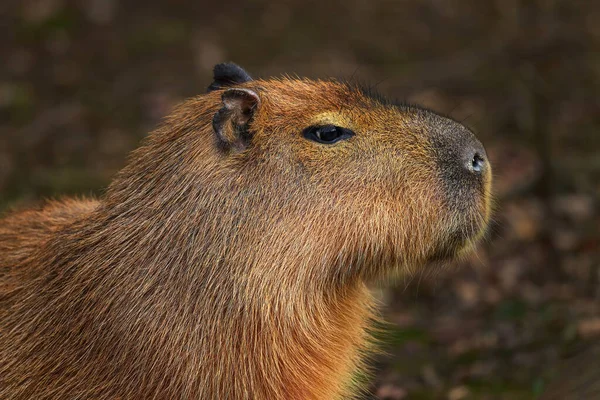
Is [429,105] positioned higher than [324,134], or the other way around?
[429,105]

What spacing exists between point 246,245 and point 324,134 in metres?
0.65

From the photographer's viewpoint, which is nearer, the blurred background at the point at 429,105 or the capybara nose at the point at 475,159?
the capybara nose at the point at 475,159

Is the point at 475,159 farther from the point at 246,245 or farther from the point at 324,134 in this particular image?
the point at 246,245

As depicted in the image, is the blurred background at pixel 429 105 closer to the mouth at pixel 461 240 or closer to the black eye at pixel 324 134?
the mouth at pixel 461 240

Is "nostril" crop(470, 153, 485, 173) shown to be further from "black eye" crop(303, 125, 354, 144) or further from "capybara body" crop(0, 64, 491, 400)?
"black eye" crop(303, 125, 354, 144)

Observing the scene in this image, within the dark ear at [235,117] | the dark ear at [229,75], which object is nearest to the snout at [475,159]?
the dark ear at [235,117]

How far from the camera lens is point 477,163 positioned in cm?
436

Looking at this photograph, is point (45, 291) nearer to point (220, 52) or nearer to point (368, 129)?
point (368, 129)

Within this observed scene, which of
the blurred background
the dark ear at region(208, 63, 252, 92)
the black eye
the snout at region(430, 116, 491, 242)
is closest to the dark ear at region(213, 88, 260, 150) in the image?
the black eye

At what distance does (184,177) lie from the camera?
13.8 ft

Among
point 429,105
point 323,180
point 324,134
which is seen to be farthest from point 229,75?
point 429,105

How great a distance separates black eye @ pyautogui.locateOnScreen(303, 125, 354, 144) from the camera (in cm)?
423

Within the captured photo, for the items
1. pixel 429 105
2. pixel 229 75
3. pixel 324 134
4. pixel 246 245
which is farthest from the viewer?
pixel 429 105

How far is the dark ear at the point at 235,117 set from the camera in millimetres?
4118
